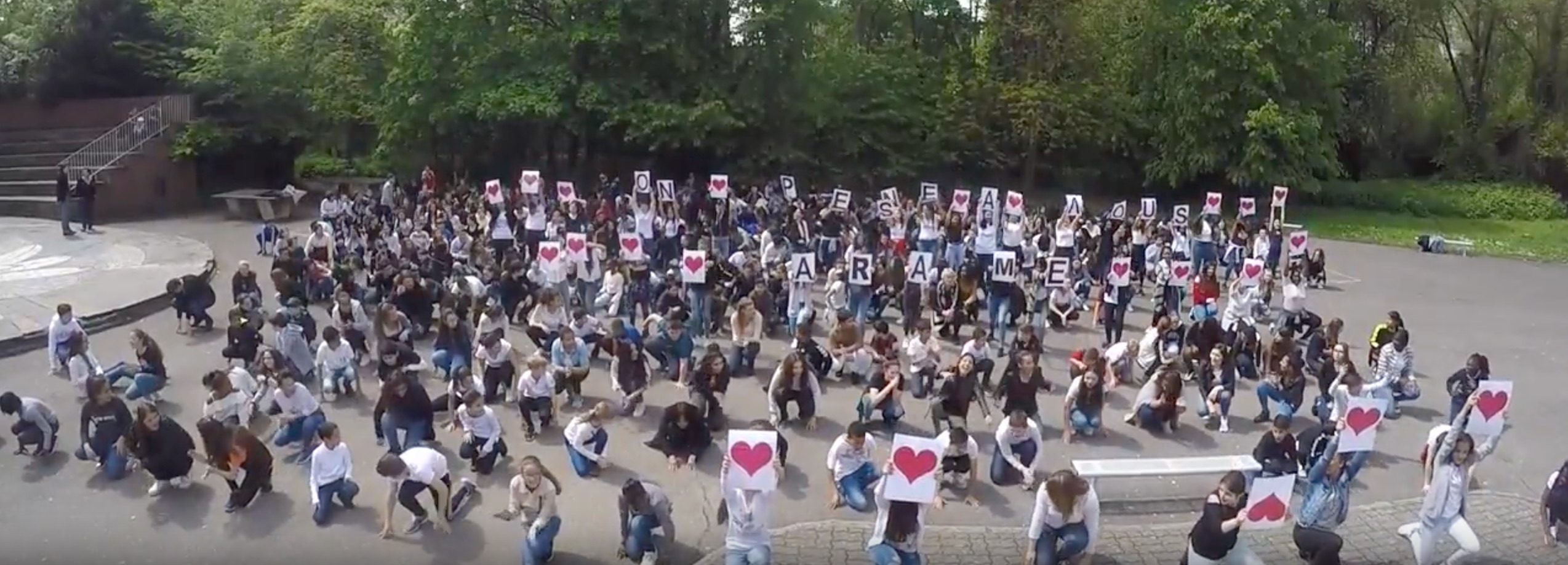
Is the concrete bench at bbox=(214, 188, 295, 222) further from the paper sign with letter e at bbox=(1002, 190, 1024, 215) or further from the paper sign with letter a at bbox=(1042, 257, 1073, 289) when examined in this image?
the paper sign with letter a at bbox=(1042, 257, 1073, 289)

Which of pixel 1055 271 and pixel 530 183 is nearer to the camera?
pixel 1055 271

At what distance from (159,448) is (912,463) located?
6.41 m

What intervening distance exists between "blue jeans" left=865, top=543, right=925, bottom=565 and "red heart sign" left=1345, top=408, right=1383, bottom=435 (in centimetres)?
387

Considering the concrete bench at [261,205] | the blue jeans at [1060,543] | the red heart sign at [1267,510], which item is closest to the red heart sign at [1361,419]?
the red heart sign at [1267,510]

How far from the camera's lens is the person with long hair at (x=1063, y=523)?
8344 millimetres

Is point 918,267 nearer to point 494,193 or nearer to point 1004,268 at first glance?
point 1004,268

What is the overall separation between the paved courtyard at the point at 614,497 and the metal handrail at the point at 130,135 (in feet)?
50.8

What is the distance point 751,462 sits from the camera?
28.2 feet

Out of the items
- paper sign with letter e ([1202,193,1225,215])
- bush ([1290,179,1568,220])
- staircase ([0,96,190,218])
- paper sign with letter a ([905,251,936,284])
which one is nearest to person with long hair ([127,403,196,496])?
paper sign with letter a ([905,251,936,284])

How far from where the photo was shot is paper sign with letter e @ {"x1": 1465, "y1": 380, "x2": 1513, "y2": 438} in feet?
32.5

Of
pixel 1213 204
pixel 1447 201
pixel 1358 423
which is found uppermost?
pixel 1447 201

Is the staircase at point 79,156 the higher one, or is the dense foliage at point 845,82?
the dense foliage at point 845,82

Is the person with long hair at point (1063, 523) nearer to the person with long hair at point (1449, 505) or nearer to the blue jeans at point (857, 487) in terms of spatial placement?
the blue jeans at point (857, 487)

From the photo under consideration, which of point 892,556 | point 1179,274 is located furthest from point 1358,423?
point 1179,274
